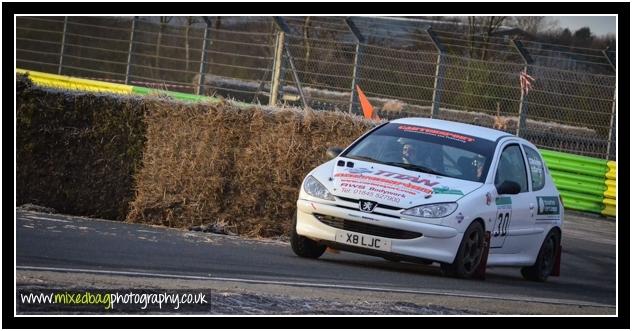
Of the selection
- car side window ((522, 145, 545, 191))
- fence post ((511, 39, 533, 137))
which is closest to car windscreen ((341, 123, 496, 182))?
car side window ((522, 145, 545, 191))

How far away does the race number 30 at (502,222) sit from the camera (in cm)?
1141

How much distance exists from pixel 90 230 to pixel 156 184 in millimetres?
1565

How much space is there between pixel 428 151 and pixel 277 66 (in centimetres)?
1163

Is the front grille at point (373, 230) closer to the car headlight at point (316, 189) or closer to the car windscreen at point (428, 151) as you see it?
the car headlight at point (316, 189)

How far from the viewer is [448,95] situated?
22.0 metres

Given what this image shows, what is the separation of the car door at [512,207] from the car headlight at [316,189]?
161 centimetres

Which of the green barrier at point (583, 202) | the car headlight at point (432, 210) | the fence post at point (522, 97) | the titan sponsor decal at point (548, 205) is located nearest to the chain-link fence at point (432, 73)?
the fence post at point (522, 97)

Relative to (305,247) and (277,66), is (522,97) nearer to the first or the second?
(277,66)

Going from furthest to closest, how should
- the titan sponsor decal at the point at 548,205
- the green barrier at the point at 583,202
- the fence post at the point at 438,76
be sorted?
the fence post at the point at 438,76, the green barrier at the point at 583,202, the titan sponsor decal at the point at 548,205

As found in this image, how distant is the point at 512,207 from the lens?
1173 cm

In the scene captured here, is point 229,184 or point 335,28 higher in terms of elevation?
point 335,28

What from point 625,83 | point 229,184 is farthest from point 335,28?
point 229,184

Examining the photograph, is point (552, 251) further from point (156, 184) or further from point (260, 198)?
point (156, 184)

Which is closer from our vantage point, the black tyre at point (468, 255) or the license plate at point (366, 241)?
the license plate at point (366, 241)
